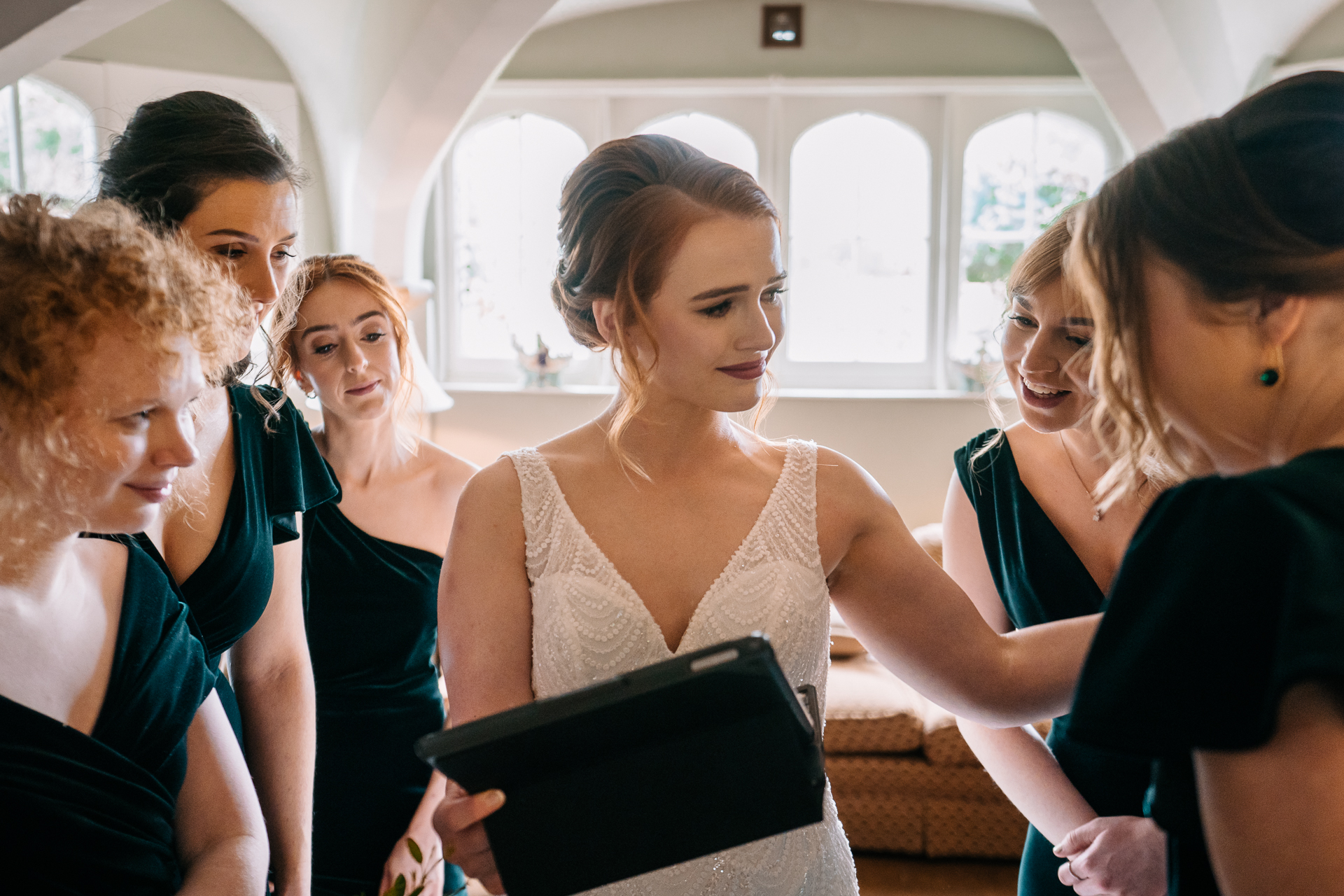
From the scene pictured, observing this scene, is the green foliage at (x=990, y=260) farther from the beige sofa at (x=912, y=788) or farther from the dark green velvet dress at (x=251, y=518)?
the dark green velvet dress at (x=251, y=518)

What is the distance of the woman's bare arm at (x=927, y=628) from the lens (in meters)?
1.22

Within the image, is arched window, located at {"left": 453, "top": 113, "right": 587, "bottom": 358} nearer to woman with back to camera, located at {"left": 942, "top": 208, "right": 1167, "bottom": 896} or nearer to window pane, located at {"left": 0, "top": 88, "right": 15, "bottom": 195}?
window pane, located at {"left": 0, "top": 88, "right": 15, "bottom": 195}

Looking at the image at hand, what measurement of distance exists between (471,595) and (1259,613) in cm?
90

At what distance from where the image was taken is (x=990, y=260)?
5.43 meters

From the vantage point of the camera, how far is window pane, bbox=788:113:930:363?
544cm

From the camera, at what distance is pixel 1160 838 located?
1140mm

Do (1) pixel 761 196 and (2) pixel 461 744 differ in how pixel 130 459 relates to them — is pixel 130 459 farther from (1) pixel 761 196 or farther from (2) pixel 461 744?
(1) pixel 761 196

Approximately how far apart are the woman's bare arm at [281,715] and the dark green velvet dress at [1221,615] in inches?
46.0

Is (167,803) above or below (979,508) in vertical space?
below

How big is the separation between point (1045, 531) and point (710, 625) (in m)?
0.51

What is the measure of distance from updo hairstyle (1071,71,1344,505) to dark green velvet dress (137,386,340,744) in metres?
1.09

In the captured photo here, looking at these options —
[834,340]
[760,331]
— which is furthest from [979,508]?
[834,340]

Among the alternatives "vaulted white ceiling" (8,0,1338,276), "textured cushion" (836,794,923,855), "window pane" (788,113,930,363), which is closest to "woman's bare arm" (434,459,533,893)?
"textured cushion" (836,794,923,855)

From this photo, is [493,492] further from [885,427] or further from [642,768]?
[885,427]
